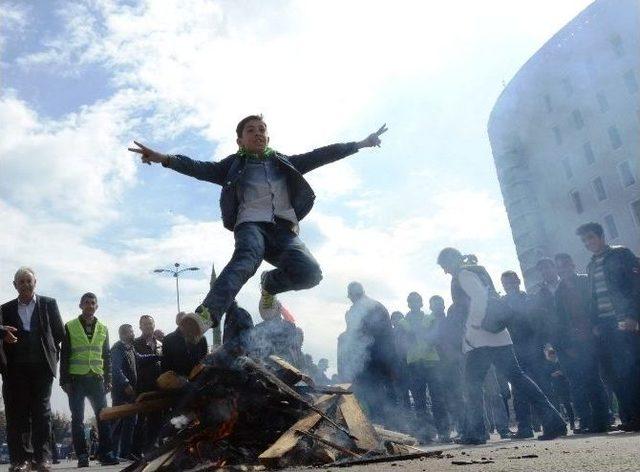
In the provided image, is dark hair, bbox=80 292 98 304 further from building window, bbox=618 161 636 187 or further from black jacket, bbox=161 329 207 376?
building window, bbox=618 161 636 187

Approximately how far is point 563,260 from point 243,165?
4.28 metres

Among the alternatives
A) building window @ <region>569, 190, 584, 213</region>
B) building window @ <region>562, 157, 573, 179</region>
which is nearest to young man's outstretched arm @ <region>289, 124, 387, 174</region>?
building window @ <region>569, 190, 584, 213</region>

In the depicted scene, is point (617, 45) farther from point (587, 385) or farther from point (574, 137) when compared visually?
point (587, 385)

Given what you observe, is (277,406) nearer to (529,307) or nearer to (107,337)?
(529,307)

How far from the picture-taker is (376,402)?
24.1 ft

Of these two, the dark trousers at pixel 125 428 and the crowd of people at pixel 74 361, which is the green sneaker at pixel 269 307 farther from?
the dark trousers at pixel 125 428

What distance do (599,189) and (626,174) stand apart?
2.57 metres

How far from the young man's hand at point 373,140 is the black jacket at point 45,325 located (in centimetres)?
370

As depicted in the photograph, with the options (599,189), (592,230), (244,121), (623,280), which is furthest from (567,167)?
(244,121)

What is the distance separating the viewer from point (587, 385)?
562cm

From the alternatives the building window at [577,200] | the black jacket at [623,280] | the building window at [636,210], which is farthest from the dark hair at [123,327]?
the building window at [577,200]

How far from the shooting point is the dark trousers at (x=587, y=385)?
214 inches

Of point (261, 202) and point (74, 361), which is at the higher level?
point (261, 202)

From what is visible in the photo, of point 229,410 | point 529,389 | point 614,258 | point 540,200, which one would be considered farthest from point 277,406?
point 540,200
